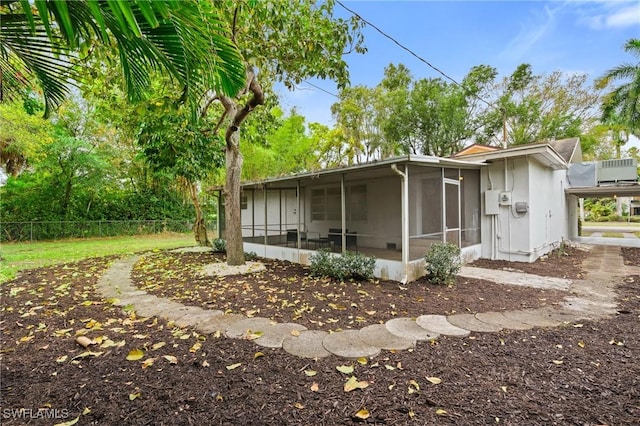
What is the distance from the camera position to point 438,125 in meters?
20.2

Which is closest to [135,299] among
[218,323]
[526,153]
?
[218,323]

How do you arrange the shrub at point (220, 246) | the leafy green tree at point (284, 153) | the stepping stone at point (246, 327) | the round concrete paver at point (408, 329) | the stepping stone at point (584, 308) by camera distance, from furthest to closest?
1. the leafy green tree at point (284, 153)
2. the shrub at point (220, 246)
3. the stepping stone at point (584, 308)
4. the stepping stone at point (246, 327)
5. the round concrete paver at point (408, 329)

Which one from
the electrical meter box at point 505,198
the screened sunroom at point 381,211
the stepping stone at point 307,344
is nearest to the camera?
the stepping stone at point 307,344

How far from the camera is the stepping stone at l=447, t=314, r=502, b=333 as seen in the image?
3.56 metres

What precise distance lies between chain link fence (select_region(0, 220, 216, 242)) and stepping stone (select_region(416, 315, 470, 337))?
58.1ft

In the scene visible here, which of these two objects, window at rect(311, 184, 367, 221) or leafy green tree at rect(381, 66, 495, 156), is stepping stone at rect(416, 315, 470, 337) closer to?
window at rect(311, 184, 367, 221)

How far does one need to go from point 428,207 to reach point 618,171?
1002cm

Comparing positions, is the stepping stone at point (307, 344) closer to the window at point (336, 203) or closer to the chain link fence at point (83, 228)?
the window at point (336, 203)

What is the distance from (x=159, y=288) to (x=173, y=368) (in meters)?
3.48

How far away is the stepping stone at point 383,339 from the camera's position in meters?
3.12

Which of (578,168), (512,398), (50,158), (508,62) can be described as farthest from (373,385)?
(508,62)

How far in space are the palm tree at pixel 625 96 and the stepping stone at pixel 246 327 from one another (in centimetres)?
1831

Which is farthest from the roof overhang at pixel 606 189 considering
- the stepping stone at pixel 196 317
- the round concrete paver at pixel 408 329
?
the stepping stone at pixel 196 317

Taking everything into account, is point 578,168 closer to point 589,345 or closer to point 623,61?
point 623,61
